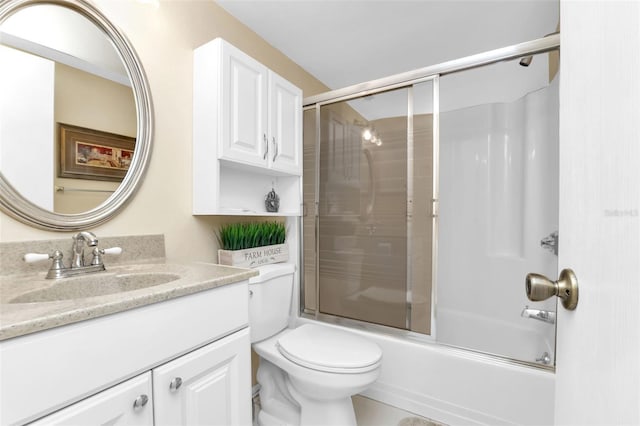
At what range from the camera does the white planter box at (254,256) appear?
63.2 inches

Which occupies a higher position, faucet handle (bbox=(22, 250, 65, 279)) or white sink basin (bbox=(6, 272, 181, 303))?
faucet handle (bbox=(22, 250, 65, 279))

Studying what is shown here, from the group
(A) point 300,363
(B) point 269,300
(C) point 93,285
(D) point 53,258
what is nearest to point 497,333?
(A) point 300,363

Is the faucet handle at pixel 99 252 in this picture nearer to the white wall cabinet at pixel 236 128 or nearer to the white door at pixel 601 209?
the white wall cabinet at pixel 236 128

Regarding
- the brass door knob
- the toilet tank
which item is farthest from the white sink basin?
the brass door knob

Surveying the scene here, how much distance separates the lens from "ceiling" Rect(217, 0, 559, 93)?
5.57 ft

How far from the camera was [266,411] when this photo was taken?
1592 mm

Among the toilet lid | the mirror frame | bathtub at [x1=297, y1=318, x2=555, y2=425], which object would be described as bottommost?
bathtub at [x1=297, y1=318, x2=555, y2=425]

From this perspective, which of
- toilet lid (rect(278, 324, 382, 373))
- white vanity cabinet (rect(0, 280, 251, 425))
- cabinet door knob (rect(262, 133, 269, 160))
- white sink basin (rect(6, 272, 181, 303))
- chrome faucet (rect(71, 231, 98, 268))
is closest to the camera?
white vanity cabinet (rect(0, 280, 251, 425))

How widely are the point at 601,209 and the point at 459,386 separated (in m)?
1.54

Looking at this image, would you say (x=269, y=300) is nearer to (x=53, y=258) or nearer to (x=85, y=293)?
(x=85, y=293)

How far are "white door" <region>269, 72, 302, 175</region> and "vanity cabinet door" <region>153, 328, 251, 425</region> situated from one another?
1.03 m

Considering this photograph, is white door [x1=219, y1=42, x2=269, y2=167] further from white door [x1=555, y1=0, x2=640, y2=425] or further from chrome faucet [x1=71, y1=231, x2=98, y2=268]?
white door [x1=555, y1=0, x2=640, y2=425]

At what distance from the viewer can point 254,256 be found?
67.2 inches

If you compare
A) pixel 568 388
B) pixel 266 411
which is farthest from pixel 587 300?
pixel 266 411
